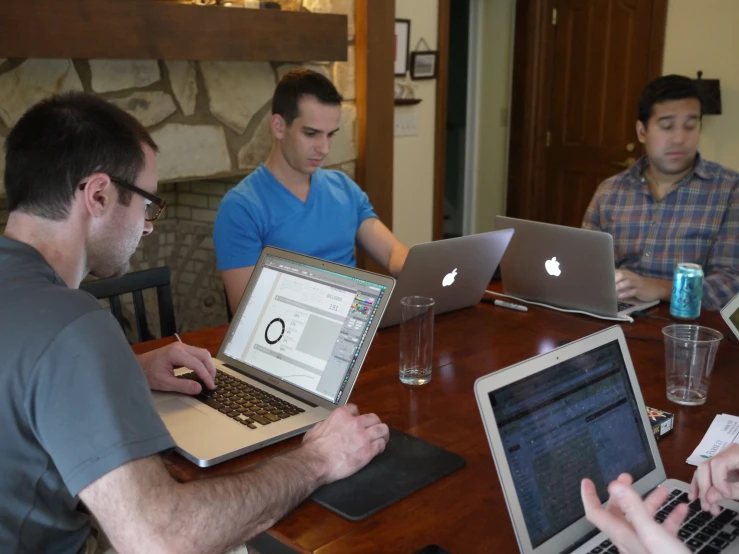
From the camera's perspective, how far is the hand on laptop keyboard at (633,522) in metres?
0.77

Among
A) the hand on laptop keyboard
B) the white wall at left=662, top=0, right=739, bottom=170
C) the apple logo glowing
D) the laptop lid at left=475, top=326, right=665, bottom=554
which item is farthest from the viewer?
the white wall at left=662, top=0, right=739, bottom=170

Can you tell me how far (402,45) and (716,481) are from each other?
10.5ft

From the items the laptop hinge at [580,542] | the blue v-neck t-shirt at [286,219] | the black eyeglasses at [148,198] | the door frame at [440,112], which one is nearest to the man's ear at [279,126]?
the blue v-neck t-shirt at [286,219]

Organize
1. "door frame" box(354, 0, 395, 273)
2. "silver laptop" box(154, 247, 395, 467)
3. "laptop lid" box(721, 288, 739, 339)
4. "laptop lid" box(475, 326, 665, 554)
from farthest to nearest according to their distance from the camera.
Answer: "door frame" box(354, 0, 395, 273), "laptop lid" box(721, 288, 739, 339), "silver laptop" box(154, 247, 395, 467), "laptop lid" box(475, 326, 665, 554)

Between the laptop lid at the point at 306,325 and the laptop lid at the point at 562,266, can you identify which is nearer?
the laptop lid at the point at 306,325

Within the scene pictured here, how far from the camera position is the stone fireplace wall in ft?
Answer: 7.91

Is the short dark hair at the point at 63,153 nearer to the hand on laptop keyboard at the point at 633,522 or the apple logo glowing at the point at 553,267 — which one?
the hand on laptop keyboard at the point at 633,522

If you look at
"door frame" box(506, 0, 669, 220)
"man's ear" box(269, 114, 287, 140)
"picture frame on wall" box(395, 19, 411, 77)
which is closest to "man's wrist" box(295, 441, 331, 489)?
"man's ear" box(269, 114, 287, 140)

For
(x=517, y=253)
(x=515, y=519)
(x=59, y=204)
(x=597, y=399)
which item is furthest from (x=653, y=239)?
(x=59, y=204)

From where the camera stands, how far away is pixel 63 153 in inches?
43.3

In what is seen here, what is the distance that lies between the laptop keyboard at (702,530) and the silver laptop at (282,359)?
53 cm

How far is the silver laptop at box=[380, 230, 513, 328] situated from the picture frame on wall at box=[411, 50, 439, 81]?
7.26 feet

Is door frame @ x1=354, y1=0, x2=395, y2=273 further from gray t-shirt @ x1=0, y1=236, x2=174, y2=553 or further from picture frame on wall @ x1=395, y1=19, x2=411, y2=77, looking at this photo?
gray t-shirt @ x1=0, y1=236, x2=174, y2=553

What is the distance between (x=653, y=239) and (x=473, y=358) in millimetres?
1040
